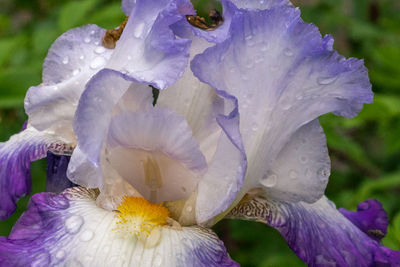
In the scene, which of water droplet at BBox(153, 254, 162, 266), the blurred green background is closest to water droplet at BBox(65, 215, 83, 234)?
water droplet at BBox(153, 254, 162, 266)

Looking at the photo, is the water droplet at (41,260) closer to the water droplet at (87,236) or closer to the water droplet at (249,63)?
the water droplet at (87,236)

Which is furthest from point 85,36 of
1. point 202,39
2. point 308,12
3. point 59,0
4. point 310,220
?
point 59,0

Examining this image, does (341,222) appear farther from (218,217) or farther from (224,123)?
(224,123)

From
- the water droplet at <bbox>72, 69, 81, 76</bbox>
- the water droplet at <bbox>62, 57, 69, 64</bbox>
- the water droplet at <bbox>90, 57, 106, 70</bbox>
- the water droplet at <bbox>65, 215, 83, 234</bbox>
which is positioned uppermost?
the water droplet at <bbox>90, 57, 106, 70</bbox>

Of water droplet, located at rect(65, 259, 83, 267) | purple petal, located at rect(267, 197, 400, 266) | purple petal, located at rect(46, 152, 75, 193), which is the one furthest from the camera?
purple petal, located at rect(46, 152, 75, 193)

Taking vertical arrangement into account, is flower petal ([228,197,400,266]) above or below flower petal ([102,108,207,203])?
below

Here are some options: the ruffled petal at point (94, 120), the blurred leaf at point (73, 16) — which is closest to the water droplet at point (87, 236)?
the ruffled petal at point (94, 120)

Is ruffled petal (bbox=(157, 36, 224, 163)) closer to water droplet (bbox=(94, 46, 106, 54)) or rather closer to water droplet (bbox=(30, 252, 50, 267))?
water droplet (bbox=(94, 46, 106, 54))
